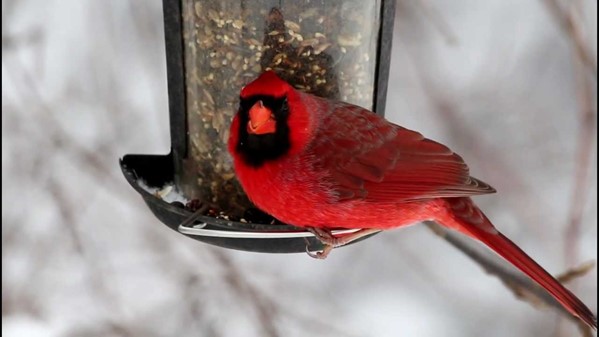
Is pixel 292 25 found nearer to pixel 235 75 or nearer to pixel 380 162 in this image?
pixel 235 75

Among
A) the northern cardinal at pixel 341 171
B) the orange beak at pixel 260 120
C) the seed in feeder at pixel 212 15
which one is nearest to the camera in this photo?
the orange beak at pixel 260 120

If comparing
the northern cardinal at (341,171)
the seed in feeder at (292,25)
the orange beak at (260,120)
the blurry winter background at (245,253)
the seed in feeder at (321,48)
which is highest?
the seed in feeder at (292,25)

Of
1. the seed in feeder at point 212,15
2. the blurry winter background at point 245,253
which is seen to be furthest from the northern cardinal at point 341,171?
the blurry winter background at point 245,253

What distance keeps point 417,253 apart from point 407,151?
9.27ft

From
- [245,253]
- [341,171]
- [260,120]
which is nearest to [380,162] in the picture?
[341,171]

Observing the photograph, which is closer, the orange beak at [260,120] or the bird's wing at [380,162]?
the orange beak at [260,120]

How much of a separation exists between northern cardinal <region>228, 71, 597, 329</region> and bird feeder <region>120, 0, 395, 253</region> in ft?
0.33

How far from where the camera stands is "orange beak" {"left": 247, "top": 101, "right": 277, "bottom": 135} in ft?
8.02

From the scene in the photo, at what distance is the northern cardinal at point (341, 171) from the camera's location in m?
2.60

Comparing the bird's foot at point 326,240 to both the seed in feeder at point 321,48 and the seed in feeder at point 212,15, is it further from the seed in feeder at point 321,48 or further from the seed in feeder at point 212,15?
the seed in feeder at point 212,15

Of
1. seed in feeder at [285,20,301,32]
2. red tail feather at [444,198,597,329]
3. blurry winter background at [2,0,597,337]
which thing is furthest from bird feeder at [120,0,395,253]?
blurry winter background at [2,0,597,337]

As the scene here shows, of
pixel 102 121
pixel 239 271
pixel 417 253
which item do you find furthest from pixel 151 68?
pixel 417 253

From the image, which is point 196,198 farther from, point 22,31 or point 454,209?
point 22,31

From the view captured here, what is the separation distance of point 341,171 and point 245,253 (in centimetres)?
236
